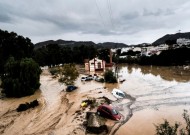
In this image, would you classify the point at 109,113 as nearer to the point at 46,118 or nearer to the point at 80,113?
the point at 80,113

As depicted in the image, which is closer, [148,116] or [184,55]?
[148,116]

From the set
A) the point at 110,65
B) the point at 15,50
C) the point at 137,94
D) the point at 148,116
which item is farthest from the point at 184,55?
the point at 148,116

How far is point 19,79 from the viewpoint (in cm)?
4631

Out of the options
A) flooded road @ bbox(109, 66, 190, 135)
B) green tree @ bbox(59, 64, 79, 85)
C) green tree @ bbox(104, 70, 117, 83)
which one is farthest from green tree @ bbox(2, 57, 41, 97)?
flooded road @ bbox(109, 66, 190, 135)

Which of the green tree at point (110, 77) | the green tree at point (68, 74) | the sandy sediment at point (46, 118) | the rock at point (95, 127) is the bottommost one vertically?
the sandy sediment at point (46, 118)

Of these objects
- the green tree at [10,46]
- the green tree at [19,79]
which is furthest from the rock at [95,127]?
the green tree at [10,46]

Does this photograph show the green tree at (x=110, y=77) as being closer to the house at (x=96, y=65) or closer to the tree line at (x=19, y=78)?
the tree line at (x=19, y=78)

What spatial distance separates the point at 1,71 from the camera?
61.8 metres

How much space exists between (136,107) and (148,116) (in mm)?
4652

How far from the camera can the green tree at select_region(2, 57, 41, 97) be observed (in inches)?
1791

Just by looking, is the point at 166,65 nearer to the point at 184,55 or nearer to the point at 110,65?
the point at 184,55

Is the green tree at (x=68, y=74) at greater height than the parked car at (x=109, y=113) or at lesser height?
greater

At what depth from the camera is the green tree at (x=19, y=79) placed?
1791 inches

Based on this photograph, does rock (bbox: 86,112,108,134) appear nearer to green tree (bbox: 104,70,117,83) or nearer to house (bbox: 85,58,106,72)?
green tree (bbox: 104,70,117,83)
